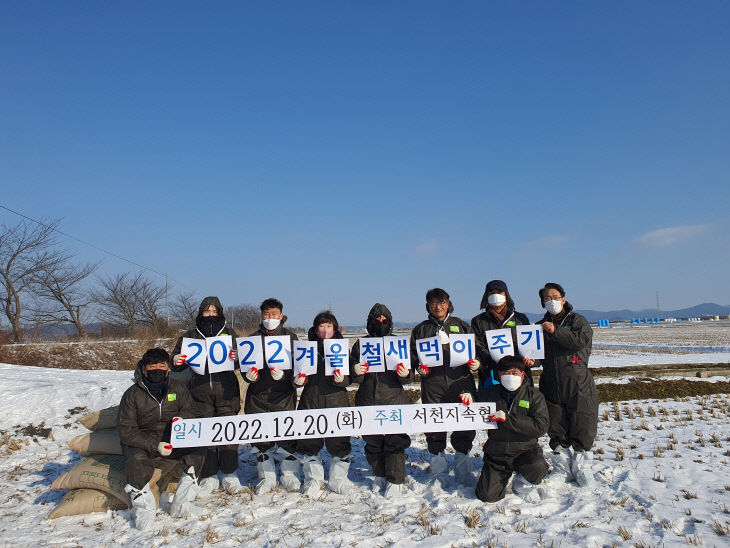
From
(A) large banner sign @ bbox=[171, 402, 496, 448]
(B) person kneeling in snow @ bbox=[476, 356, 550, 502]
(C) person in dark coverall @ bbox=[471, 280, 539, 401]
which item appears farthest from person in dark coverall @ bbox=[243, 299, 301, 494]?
(C) person in dark coverall @ bbox=[471, 280, 539, 401]

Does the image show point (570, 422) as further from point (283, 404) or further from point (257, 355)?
point (257, 355)

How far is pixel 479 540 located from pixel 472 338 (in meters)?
2.27

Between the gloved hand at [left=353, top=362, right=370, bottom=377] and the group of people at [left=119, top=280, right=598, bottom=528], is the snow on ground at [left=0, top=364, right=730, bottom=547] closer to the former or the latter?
the group of people at [left=119, top=280, right=598, bottom=528]

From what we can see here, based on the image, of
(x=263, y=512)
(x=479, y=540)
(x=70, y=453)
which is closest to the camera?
(x=479, y=540)

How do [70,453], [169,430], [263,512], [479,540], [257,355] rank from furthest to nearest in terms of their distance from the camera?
1. [70,453]
2. [257,355]
3. [169,430]
4. [263,512]
5. [479,540]

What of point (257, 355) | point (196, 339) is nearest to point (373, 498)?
point (257, 355)

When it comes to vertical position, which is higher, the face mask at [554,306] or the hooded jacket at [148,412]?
the face mask at [554,306]

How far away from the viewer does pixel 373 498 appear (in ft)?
18.6

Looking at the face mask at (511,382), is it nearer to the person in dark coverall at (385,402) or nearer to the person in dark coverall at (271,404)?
the person in dark coverall at (385,402)

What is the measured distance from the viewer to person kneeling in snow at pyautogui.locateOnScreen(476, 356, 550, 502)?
5.36 metres

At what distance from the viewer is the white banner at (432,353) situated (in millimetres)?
5934

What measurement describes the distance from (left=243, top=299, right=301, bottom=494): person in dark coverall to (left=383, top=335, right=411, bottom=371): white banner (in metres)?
1.31

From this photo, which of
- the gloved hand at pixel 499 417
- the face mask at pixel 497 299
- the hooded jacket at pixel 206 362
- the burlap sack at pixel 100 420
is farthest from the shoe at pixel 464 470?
the burlap sack at pixel 100 420

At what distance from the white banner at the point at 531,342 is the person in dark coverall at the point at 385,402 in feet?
4.78
